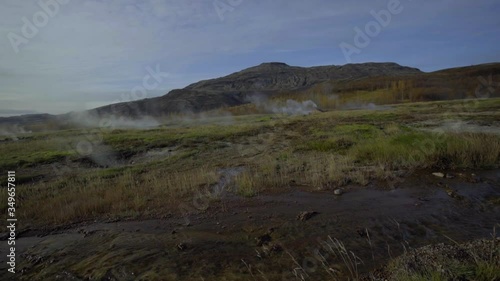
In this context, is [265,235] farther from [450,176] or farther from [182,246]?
[450,176]

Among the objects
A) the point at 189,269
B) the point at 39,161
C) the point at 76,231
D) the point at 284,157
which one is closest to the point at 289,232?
the point at 189,269

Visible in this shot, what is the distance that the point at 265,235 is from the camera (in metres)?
6.89

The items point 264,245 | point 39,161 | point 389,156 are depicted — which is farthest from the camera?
point 39,161

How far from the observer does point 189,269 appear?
19.0 feet

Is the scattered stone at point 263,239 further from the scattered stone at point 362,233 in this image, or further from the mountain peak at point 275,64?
the mountain peak at point 275,64

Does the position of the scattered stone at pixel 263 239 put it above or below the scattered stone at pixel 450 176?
below

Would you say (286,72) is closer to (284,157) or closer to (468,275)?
(284,157)

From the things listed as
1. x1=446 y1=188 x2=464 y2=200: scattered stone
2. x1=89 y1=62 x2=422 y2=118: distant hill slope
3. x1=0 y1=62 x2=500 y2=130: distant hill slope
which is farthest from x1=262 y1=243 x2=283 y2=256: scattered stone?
x1=89 y1=62 x2=422 y2=118: distant hill slope

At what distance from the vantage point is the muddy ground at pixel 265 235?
5.75 m

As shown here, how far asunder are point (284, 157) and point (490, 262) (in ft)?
35.3

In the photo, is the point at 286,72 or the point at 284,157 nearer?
the point at 284,157

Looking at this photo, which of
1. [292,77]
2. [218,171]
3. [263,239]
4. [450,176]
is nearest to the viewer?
[263,239]

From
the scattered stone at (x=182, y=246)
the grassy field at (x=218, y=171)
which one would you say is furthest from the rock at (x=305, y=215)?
the scattered stone at (x=182, y=246)

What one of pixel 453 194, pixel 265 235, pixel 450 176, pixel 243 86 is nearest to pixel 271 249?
pixel 265 235
